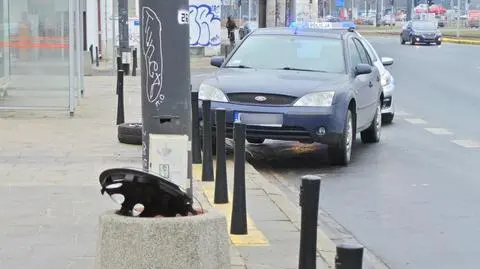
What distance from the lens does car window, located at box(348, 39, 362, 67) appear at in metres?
11.7

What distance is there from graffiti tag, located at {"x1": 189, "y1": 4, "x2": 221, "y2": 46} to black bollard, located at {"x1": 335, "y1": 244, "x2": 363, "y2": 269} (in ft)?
85.3

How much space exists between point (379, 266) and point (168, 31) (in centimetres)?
270

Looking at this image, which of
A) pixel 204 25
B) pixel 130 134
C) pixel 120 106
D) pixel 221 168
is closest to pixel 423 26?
pixel 204 25

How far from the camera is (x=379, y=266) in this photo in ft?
20.8

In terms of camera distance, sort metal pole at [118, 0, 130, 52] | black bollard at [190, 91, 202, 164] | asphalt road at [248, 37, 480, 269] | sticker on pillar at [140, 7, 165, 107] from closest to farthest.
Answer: sticker on pillar at [140, 7, 165, 107] → asphalt road at [248, 37, 480, 269] → black bollard at [190, 91, 202, 164] → metal pole at [118, 0, 130, 52]

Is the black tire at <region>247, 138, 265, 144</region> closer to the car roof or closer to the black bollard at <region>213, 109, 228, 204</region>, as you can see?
the car roof

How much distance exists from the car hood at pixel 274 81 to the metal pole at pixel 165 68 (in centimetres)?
549

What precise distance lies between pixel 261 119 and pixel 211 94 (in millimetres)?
747

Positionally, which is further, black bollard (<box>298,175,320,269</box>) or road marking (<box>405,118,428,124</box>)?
road marking (<box>405,118,428,124</box>)

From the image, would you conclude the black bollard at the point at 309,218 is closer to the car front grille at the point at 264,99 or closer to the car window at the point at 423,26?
the car front grille at the point at 264,99

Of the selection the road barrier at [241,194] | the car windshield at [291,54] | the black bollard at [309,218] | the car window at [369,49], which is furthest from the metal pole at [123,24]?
the black bollard at [309,218]

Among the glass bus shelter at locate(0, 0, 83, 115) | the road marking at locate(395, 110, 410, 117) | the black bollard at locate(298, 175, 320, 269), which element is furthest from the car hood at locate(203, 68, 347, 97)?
the road marking at locate(395, 110, 410, 117)

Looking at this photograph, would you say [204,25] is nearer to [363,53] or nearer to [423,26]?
[363,53]

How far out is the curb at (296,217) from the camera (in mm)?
6289
